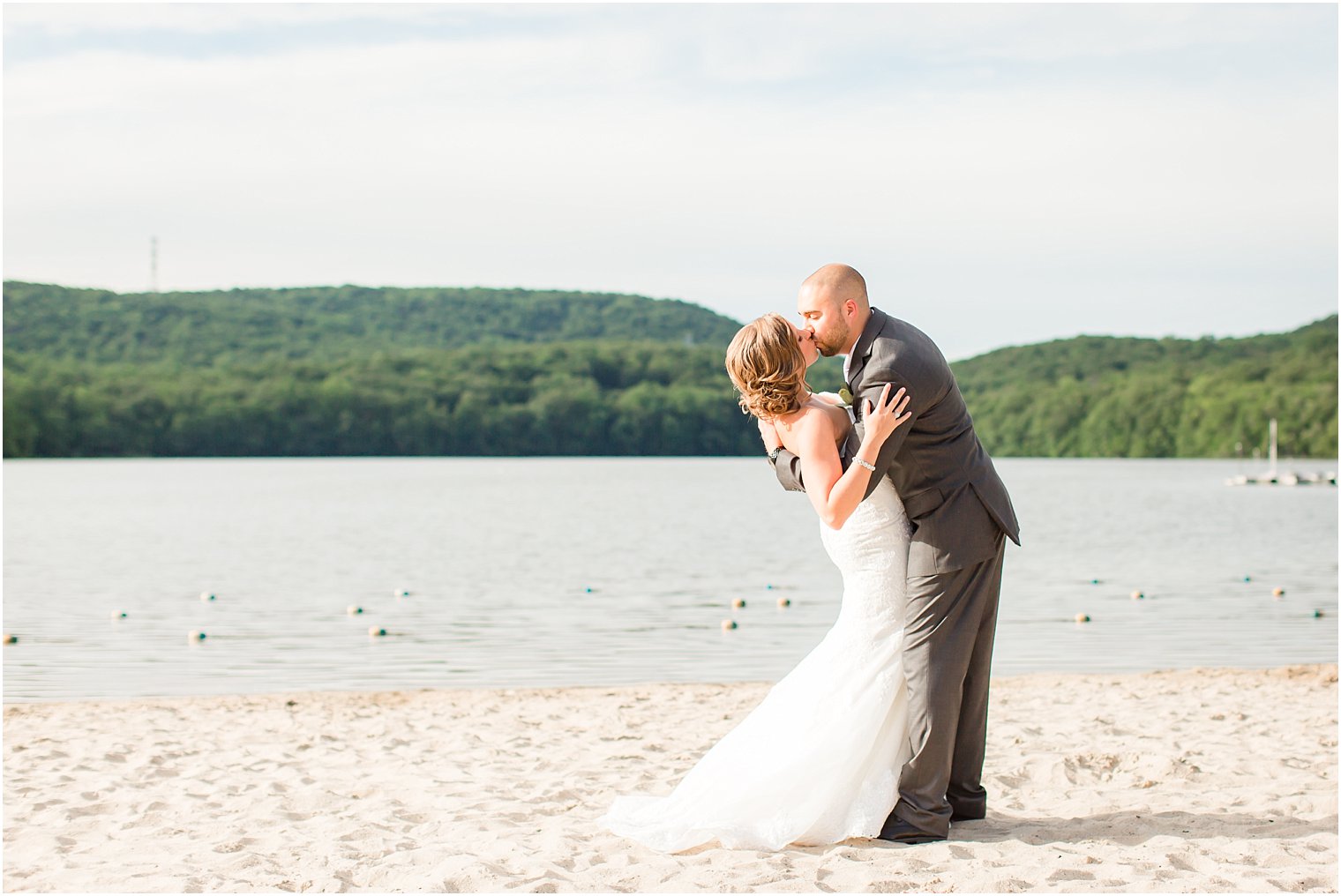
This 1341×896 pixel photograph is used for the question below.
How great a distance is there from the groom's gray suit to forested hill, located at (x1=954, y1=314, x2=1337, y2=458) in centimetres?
10522

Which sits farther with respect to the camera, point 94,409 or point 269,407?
point 269,407

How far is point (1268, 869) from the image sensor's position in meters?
4.90

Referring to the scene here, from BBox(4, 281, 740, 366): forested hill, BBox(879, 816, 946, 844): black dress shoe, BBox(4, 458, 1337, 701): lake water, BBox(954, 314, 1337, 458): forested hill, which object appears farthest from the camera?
BBox(4, 281, 740, 366): forested hill

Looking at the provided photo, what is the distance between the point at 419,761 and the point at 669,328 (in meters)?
140

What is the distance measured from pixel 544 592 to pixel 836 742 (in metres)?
15.1

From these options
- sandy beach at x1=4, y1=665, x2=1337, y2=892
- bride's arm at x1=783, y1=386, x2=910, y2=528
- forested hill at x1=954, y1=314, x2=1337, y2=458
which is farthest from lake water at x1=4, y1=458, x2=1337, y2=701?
forested hill at x1=954, y1=314, x2=1337, y2=458

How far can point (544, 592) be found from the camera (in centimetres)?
Result: 2003

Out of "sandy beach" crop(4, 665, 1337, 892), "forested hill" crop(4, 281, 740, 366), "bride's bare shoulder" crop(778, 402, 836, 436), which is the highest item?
"forested hill" crop(4, 281, 740, 366)

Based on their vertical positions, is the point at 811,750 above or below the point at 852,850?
above

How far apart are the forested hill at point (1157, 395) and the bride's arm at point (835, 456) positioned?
105654mm

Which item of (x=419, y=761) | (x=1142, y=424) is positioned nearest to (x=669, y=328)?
(x=1142, y=424)

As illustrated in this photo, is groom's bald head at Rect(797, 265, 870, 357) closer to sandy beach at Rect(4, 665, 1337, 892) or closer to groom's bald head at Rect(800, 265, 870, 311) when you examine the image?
groom's bald head at Rect(800, 265, 870, 311)

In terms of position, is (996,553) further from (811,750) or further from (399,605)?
(399,605)

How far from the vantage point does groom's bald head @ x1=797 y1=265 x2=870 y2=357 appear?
480 cm
